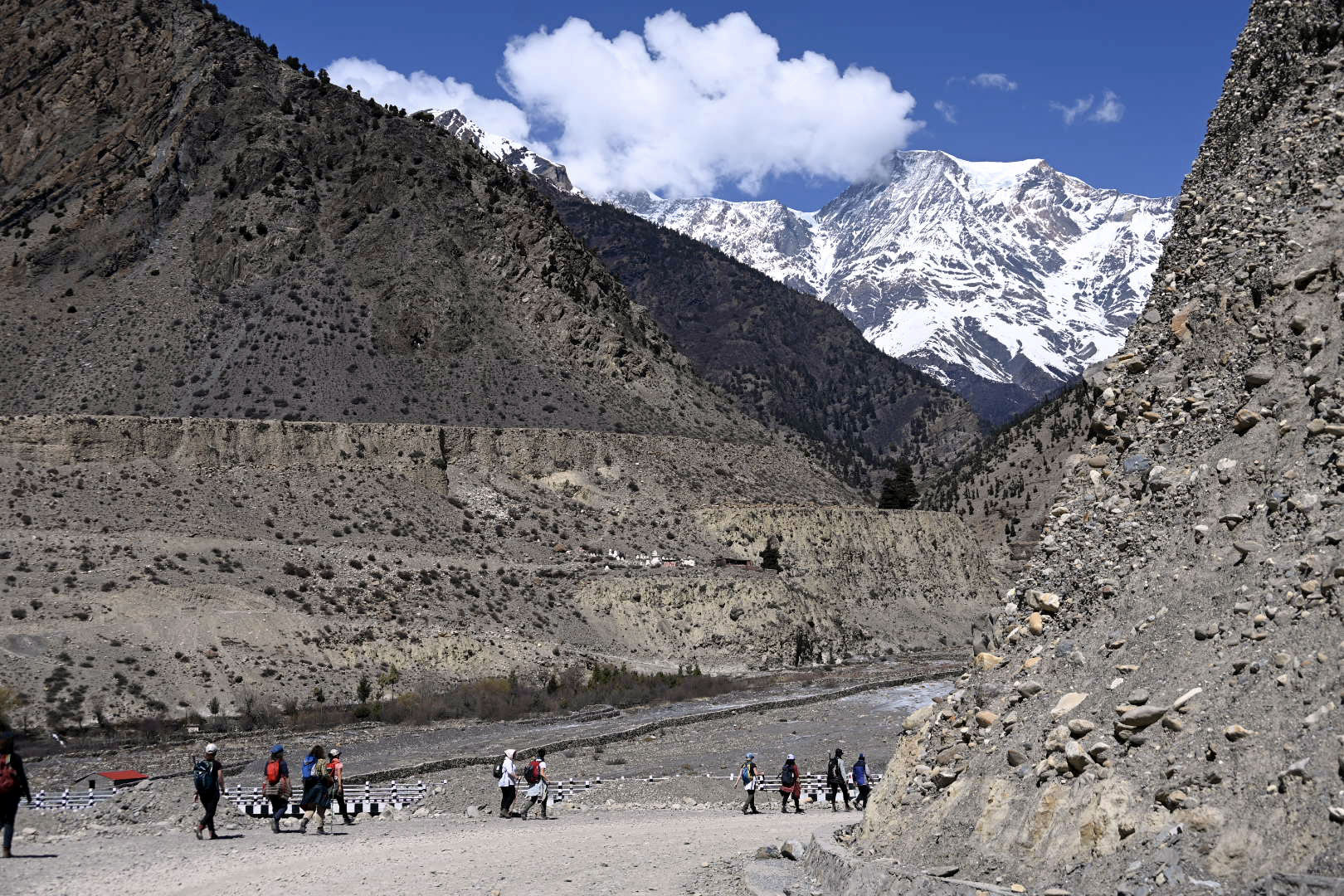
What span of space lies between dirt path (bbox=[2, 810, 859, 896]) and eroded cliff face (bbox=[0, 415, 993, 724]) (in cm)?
2309

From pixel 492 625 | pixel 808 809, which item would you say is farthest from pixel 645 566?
pixel 808 809

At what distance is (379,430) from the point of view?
245 ft

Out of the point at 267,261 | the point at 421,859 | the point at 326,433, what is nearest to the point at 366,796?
the point at 421,859

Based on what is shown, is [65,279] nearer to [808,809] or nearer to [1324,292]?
[808,809]

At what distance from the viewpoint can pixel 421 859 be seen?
1927cm

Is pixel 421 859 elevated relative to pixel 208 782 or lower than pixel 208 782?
lower

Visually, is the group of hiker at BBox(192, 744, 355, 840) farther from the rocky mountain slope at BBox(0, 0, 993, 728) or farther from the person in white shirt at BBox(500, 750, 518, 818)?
the rocky mountain slope at BBox(0, 0, 993, 728)

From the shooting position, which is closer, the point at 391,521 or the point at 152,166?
the point at 391,521

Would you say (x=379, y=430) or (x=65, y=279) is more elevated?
(x=65, y=279)

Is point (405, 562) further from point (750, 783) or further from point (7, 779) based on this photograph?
point (7, 779)

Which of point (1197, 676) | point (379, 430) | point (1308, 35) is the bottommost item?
point (1197, 676)

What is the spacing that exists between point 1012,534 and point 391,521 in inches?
3110

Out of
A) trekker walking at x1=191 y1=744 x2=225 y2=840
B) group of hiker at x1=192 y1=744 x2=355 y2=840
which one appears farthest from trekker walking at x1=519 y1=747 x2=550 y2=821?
trekker walking at x1=191 y1=744 x2=225 y2=840

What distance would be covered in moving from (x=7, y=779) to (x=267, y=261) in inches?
3328
